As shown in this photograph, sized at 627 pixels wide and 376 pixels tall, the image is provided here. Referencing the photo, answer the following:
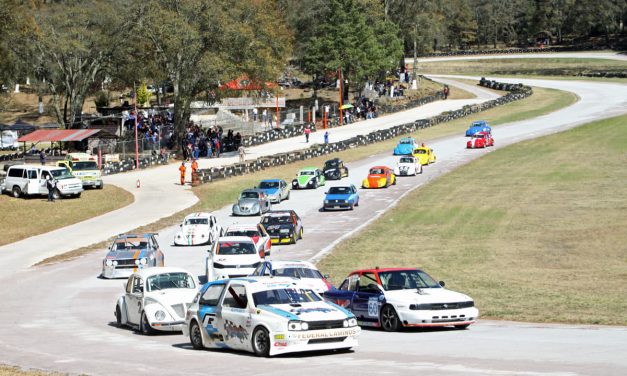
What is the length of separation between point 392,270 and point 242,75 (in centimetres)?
6373

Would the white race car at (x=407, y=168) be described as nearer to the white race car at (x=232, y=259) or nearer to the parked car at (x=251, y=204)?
the parked car at (x=251, y=204)

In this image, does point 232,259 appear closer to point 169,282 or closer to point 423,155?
point 169,282

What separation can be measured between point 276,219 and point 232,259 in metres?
10.2

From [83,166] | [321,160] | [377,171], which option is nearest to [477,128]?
[321,160]

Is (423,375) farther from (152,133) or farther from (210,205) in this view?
(152,133)

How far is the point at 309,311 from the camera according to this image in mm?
16891

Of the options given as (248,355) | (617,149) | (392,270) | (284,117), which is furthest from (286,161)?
(248,355)

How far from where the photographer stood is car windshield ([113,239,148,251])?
34.4 meters

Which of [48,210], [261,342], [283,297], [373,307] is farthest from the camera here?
[48,210]

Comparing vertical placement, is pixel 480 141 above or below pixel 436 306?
below

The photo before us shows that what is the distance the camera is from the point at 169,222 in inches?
1939

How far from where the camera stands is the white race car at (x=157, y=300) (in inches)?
851

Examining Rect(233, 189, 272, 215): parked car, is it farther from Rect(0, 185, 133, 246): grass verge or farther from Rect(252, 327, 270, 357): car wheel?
Rect(252, 327, 270, 357): car wheel

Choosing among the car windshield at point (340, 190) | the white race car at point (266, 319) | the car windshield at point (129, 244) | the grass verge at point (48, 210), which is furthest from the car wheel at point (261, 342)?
the car windshield at point (340, 190)
